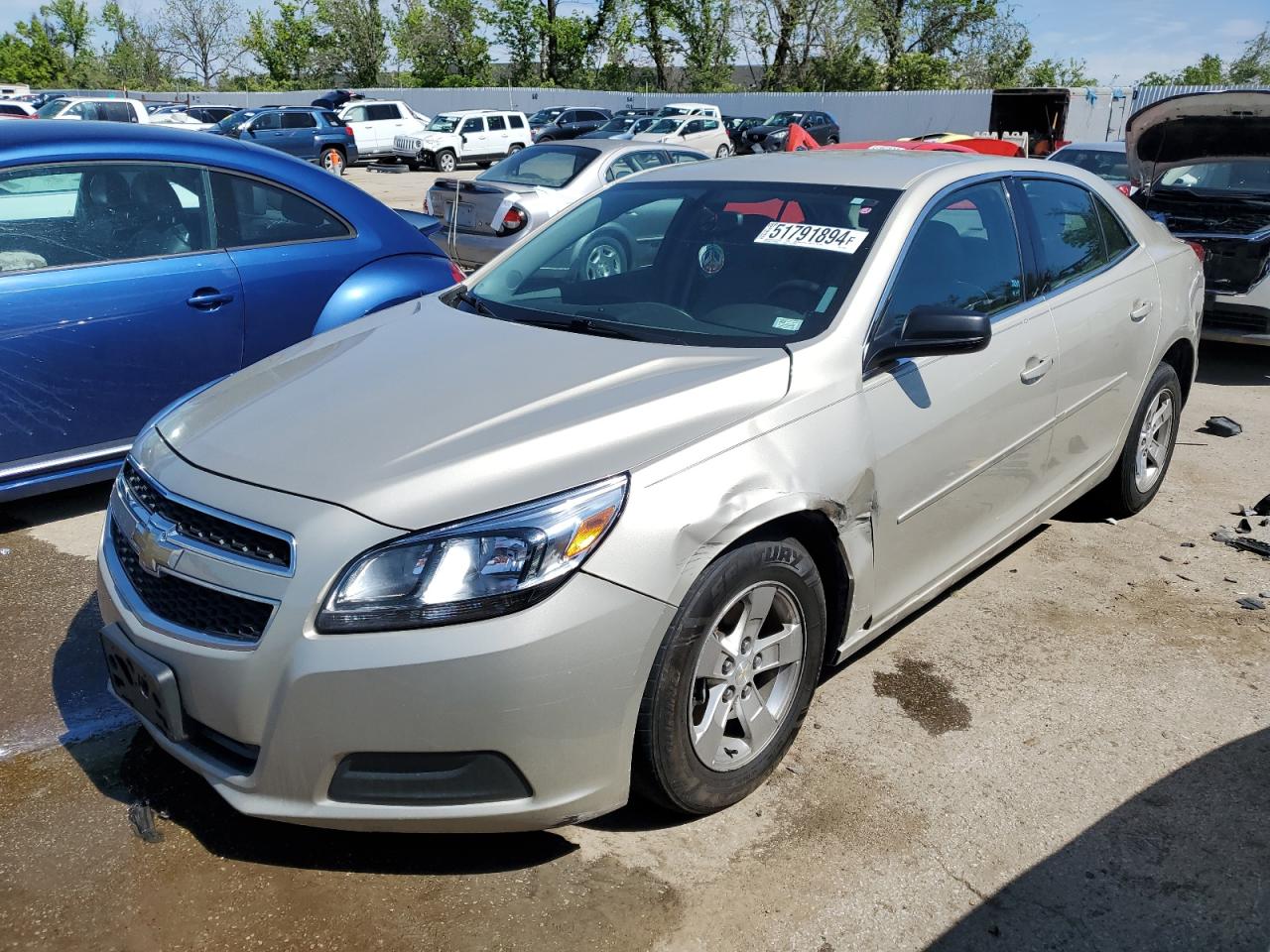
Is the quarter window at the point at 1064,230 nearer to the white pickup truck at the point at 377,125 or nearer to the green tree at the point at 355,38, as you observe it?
the white pickup truck at the point at 377,125

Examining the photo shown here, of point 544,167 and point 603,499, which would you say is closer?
point 603,499

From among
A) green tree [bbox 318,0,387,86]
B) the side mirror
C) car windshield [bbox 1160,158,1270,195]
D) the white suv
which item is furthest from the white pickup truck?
green tree [bbox 318,0,387,86]

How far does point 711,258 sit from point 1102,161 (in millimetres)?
10854

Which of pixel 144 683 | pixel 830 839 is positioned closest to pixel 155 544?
pixel 144 683

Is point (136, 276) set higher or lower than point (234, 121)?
lower

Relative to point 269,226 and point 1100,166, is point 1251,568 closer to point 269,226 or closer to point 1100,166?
point 269,226

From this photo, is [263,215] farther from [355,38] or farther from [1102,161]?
[355,38]

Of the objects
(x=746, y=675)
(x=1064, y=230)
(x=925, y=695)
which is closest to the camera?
(x=746, y=675)

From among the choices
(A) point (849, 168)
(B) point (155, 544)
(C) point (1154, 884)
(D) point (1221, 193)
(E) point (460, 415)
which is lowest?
(C) point (1154, 884)

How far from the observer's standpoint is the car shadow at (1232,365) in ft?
25.5

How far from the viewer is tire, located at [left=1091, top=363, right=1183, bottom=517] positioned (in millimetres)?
4676

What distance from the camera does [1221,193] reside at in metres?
8.23

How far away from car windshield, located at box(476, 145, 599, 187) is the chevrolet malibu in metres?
7.12

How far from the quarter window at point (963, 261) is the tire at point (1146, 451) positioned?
1255mm
